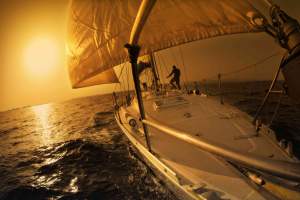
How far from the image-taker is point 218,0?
6348 millimetres

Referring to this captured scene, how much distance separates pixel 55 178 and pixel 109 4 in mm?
7164

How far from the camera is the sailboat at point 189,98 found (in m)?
2.92

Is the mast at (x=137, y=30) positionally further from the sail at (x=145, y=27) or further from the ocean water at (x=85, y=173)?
the ocean water at (x=85, y=173)

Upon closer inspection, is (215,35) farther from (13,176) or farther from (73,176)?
(13,176)

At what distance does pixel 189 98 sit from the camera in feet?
31.7

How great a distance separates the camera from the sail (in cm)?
607

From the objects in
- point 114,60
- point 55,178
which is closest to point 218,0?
point 114,60

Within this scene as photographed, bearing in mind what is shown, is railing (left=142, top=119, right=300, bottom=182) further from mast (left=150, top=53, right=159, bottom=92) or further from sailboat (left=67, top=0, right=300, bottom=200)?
mast (left=150, top=53, right=159, bottom=92)

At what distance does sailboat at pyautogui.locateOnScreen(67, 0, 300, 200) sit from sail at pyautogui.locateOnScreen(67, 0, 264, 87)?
3 cm

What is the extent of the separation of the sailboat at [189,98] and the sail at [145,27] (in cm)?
3

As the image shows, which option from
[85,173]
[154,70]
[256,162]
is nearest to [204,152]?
[256,162]

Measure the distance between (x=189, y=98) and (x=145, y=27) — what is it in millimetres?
4047

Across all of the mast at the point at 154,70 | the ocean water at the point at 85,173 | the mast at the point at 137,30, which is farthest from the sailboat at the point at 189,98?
the mast at the point at 154,70

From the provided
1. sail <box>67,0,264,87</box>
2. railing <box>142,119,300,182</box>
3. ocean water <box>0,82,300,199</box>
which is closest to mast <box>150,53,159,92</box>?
ocean water <box>0,82,300,199</box>
